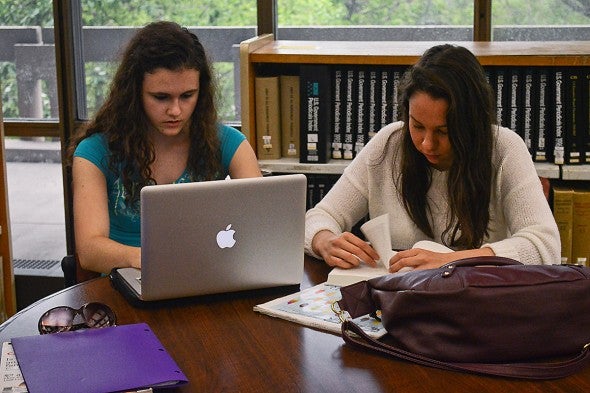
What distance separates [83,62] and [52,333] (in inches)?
83.8

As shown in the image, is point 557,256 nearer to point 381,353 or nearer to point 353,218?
point 353,218

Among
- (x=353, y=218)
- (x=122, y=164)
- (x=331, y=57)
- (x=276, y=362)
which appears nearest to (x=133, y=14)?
(x=331, y=57)

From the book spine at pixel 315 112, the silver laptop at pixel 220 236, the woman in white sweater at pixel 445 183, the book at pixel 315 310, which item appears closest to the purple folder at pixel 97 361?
the silver laptop at pixel 220 236

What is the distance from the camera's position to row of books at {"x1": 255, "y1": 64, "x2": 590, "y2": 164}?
2.65m

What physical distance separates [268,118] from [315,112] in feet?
0.54

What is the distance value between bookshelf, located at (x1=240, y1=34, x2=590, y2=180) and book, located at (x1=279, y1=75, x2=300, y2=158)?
0.05 meters

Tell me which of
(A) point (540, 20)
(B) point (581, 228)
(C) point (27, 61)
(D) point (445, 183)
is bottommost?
(B) point (581, 228)

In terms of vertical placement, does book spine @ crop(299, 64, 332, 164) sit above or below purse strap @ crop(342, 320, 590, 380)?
above

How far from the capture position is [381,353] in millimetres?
1472

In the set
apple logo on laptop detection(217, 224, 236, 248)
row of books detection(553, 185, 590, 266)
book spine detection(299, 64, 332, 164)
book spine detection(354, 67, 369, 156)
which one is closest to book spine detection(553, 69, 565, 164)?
row of books detection(553, 185, 590, 266)

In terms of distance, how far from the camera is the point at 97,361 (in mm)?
1364

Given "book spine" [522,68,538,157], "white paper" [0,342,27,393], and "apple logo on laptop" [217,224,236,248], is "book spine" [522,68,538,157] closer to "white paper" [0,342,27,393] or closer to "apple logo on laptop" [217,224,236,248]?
"apple logo on laptop" [217,224,236,248]

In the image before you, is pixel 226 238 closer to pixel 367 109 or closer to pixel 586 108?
pixel 367 109

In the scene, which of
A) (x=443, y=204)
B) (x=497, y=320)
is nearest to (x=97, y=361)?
(x=497, y=320)
